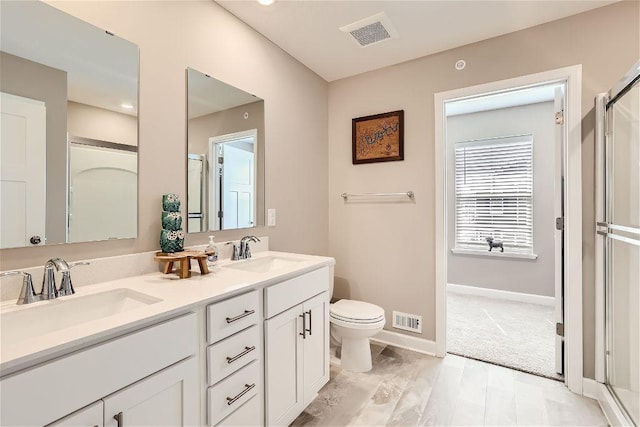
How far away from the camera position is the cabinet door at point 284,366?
138 centimetres

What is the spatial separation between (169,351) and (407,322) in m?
2.04

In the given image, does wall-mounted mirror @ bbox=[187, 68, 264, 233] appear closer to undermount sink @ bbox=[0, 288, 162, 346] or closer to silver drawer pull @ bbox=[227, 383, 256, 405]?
undermount sink @ bbox=[0, 288, 162, 346]

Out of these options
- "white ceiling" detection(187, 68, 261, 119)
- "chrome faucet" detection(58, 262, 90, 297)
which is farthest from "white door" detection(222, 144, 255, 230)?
"chrome faucet" detection(58, 262, 90, 297)

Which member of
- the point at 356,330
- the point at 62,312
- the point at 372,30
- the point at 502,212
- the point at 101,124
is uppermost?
the point at 372,30

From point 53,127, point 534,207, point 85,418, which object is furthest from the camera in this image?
point 534,207

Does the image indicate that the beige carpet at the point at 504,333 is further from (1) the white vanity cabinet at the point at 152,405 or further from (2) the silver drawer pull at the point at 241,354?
(1) the white vanity cabinet at the point at 152,405

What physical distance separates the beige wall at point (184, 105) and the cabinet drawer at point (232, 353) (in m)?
0.66

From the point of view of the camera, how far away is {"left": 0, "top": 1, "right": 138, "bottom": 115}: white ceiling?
109 centimetres

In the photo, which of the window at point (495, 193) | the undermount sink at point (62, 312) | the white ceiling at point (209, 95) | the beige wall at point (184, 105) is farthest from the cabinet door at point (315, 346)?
the window at point (495, 193)

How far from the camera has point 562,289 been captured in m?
2.00

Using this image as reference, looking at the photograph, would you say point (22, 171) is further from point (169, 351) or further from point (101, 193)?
point (169, 351)

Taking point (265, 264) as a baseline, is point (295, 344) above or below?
below

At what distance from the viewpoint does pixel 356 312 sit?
2.17 meters

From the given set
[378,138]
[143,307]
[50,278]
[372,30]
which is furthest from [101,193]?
[378,138]
